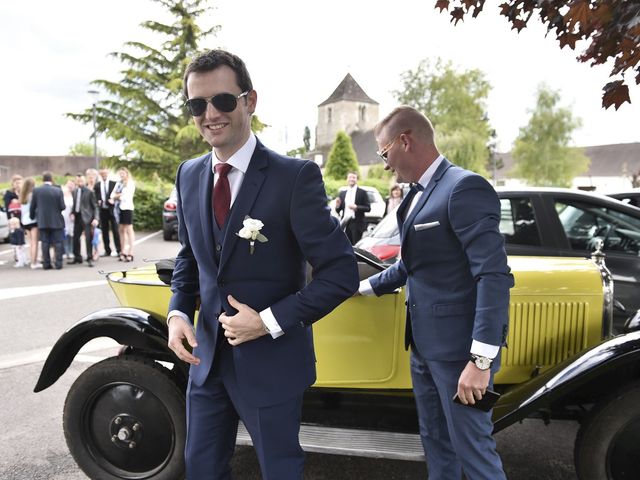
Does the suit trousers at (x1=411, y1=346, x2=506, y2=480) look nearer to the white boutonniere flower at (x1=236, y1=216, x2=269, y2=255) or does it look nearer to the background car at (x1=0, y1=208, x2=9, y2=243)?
the white boutonniere flower at (x1=236, y1=216, x2=269, y2=255)

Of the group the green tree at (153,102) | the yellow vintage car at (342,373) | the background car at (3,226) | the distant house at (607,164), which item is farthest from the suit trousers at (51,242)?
the distant house at (607,164)

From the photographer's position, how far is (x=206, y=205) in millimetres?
1802

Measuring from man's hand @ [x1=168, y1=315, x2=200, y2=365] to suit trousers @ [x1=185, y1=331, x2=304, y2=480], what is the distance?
0.09 m

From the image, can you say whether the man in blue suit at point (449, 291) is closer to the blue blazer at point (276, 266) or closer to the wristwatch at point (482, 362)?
the wristwatch at point (482, 362)

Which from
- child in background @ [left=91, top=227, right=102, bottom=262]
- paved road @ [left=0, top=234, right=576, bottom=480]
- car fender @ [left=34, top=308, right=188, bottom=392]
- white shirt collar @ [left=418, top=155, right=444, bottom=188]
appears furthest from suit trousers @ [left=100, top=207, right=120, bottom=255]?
white shirt collar @ [left=418, top=155, right=444, bottom=188]

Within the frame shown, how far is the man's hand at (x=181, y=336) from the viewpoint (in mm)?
1819

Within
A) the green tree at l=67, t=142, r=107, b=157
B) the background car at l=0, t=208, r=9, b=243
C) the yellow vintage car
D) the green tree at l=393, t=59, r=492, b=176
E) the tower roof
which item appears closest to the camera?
the yellow vintage car

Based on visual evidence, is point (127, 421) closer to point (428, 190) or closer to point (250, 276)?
point (250, 276)

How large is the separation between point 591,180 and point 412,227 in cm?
7402

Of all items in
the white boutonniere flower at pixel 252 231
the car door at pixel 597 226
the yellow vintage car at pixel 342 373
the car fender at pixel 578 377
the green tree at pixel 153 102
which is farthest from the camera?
the green tree at pixel 153 102

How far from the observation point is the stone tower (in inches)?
3063

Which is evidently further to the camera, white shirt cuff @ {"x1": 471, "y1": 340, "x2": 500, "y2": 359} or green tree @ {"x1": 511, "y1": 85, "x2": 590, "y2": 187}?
green tree @ {"x1": 511, "y1": 85, "x2": 590, "y2": 187}

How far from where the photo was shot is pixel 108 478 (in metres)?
2.77

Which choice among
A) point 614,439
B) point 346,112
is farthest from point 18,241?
point 346,112
